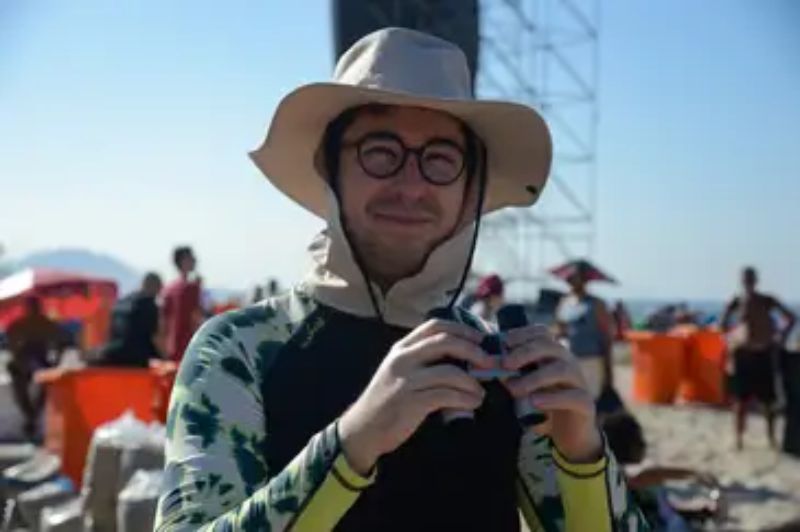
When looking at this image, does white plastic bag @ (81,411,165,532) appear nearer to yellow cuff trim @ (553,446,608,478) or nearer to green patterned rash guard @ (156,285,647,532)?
green patterned rash guard @ (156,285,647,532)

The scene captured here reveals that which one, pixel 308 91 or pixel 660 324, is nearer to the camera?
pixel 308 91

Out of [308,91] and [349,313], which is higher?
[308,91]

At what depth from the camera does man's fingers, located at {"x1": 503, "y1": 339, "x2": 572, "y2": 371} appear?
1.29 metres

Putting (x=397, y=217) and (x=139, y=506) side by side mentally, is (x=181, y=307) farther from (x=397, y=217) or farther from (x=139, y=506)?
(x=397, y=217)

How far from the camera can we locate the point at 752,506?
7.06 meters

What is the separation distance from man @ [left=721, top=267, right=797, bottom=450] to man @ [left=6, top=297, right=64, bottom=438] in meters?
6.57

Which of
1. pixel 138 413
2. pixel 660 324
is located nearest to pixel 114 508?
pixel 138 413

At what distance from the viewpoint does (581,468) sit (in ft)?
4.72

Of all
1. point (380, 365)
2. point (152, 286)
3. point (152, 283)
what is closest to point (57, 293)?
point (152, 283)

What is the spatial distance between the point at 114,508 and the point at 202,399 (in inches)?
161

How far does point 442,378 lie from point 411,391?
4 centimetres

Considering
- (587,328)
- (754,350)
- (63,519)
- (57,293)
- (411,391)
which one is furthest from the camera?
(57,293)

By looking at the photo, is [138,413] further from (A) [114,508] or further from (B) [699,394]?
(B) [699,394]

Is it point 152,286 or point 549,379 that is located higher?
point 549,379
